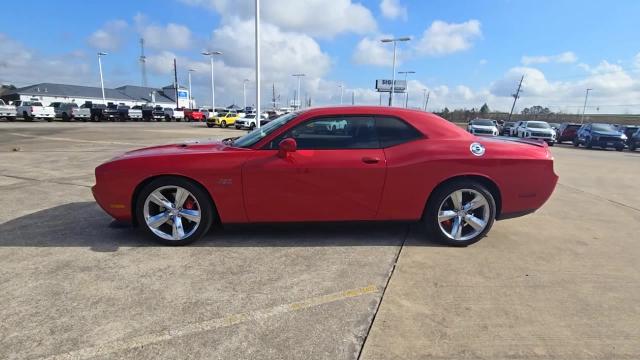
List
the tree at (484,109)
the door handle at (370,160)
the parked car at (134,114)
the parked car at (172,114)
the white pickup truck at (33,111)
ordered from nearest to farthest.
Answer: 1. the door handle at (370,160)
2. the white pickup truck at (33,111)
3. the parked car at (134,114)
4. the parked car at (172,114)
5. the tree at (484,109)

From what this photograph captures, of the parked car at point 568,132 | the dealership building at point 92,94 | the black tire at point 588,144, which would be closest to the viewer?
the black tire at point 588,144

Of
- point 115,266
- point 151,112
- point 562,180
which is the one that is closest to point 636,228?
point 562,180

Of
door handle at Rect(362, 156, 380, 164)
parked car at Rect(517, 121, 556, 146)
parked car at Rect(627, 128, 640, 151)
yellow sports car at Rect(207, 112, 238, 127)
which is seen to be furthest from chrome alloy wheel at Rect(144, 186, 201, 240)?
yellow sports car at Rect(207, 112, 238, 127)

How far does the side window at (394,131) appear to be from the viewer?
4141mm

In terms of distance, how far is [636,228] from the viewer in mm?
5109

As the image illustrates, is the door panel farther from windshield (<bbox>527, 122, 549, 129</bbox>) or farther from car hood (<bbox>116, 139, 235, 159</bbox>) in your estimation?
windshield (<bbox>527, 122, 549, 129</bbox>)

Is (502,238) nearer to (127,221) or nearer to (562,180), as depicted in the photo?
(127,221)

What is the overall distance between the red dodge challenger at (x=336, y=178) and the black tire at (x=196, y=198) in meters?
0.01

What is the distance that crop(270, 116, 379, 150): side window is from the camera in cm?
407

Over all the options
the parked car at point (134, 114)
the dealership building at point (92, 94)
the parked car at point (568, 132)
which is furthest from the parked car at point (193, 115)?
the parked car at point (568, 132)

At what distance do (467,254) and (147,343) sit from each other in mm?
2991

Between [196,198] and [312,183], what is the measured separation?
3.81ft

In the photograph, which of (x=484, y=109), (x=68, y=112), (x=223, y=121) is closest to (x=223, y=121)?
(x=223, y=121)

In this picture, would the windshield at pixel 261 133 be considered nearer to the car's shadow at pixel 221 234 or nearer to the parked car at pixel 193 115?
the car's shadow at pixel 221 234
